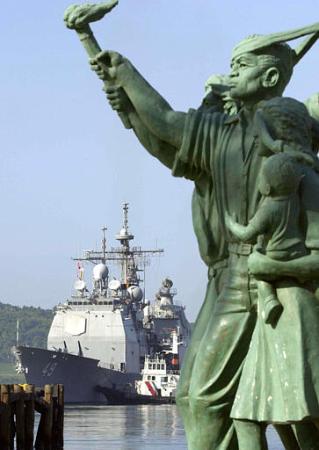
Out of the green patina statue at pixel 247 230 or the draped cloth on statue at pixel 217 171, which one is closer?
the green patina statue at pixel 247 230

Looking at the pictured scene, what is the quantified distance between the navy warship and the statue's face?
98.8 meters

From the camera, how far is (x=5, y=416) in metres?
38.2

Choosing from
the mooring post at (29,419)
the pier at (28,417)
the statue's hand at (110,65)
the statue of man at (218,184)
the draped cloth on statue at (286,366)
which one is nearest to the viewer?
the draped cloth on statue at (286,366)

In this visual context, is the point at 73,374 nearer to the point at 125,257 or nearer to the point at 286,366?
the point at 125,257

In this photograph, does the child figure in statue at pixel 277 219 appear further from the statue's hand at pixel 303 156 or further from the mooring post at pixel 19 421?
the mooring post at pixel 19 421

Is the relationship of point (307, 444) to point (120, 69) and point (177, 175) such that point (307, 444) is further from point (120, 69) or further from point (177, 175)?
point (120, 69)

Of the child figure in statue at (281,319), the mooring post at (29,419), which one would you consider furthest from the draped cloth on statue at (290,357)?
the mooring post at (29,419)

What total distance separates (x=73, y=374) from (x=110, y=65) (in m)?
100

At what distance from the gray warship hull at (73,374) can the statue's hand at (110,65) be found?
323 feet

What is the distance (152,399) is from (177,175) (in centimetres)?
10424

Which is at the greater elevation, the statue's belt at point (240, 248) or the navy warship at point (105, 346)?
the navy warship at point (105, 346)

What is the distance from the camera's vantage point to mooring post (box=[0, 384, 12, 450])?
38062 millimetres

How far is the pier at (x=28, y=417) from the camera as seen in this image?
38406 millimetres

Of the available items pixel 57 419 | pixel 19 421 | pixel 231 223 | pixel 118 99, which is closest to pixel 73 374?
pixel 57 419
